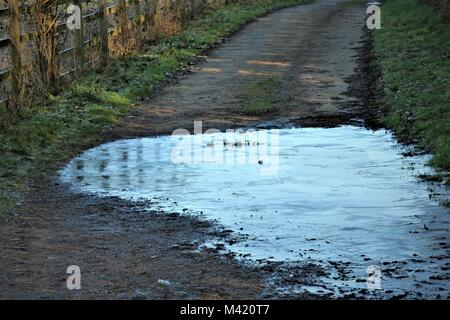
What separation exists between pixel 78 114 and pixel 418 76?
683 centimetres

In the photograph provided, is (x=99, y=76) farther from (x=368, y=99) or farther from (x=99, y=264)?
(x=99, y=264)

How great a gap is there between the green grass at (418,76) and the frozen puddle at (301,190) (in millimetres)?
494

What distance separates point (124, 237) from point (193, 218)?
0.92 metres

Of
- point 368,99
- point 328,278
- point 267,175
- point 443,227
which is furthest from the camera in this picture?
point 368,99

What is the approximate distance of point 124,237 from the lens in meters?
9.37

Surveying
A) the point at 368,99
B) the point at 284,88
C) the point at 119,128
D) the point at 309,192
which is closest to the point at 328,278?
the point at 309,192

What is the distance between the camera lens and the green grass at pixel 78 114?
12.1m

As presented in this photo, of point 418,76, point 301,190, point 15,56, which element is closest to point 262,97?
point 418,76

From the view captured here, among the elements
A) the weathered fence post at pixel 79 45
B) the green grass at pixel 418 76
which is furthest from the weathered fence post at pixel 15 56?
the green grass at pixel 418 76

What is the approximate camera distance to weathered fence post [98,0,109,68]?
65.1 feet

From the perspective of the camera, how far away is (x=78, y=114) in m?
15.3

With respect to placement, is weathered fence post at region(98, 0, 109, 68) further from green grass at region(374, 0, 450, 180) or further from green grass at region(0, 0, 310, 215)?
green grass at region(374, 0, 450, 180)
